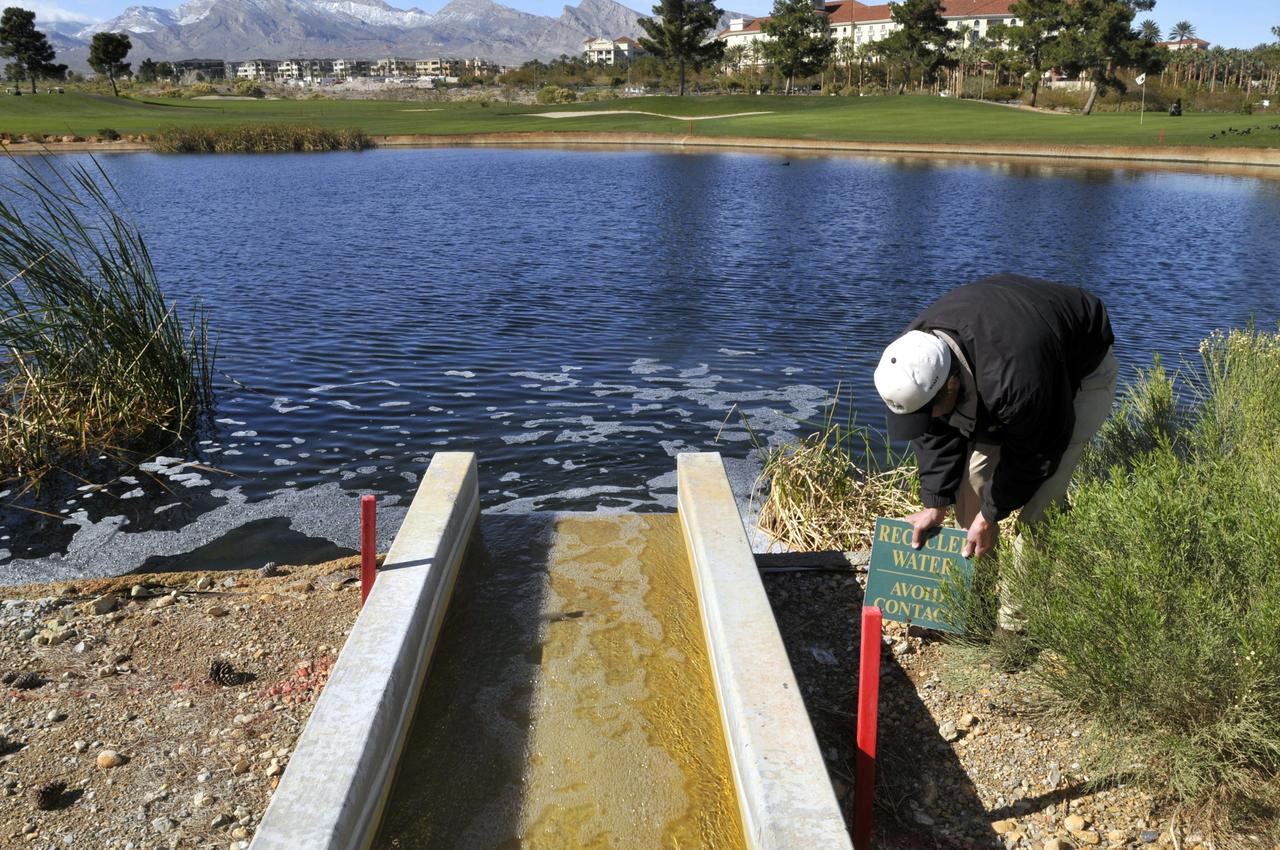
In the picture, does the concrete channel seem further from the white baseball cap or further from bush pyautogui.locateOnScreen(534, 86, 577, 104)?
bush pyautogui.locateOnScreen(534, 86, 577, 104)

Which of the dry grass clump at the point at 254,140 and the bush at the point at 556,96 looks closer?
the dry grass clump at the point at 254,140

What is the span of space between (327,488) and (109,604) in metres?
2.92

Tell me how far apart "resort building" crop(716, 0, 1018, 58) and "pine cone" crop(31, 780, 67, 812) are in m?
104

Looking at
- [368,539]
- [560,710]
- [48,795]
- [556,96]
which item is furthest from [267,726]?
[556,96]

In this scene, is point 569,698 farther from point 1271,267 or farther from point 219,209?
point 219,209

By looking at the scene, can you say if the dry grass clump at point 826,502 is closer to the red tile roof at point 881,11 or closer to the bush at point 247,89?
the bush at point 247,89

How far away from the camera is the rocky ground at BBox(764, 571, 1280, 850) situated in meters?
3.48

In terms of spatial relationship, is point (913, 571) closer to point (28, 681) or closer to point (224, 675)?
point (224, 675)

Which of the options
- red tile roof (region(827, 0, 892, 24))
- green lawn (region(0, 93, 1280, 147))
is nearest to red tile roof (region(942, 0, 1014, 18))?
red tile roof (region(827, 0, 892, 24))

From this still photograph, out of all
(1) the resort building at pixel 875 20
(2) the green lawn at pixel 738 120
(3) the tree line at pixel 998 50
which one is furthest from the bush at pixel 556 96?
(1) the resort building at pixel 875 20

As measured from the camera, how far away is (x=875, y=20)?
124 m

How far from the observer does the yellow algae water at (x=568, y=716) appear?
3.56 m

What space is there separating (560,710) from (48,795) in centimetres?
188

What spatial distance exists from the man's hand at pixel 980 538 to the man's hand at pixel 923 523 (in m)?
0.14
